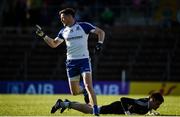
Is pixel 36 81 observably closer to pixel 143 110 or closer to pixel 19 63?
pixel 19 63

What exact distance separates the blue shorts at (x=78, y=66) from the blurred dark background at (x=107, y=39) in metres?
19.6

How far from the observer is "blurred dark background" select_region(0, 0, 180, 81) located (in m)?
38.6

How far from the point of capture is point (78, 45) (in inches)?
718

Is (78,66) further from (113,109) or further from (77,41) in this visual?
(113,109)

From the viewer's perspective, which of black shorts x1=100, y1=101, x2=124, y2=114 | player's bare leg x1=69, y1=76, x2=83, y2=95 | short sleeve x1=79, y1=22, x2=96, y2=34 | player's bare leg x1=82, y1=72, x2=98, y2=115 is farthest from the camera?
player's bare leg x1=69, y1=76, x2=83, y2=95

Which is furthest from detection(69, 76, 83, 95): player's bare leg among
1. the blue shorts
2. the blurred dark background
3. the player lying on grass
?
the blurred dark background

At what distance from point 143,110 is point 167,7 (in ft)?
73.5

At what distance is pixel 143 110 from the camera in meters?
18.2

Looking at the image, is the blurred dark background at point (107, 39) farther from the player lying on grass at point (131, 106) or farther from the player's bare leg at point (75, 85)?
the player lying on grass at point (131, 106)

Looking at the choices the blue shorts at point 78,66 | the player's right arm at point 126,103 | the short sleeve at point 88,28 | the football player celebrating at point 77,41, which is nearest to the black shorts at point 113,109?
the player's right arm at point 126,103

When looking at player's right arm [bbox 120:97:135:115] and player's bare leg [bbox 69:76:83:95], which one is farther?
player's bare leg [bbox 69:76:83:95]

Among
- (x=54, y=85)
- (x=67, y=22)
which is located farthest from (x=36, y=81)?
(x=67, y=22)

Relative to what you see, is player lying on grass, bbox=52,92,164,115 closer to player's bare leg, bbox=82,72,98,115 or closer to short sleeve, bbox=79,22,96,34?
player's bare leg, bbox=82,72,98,115

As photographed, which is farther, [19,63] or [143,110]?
[19,63]
